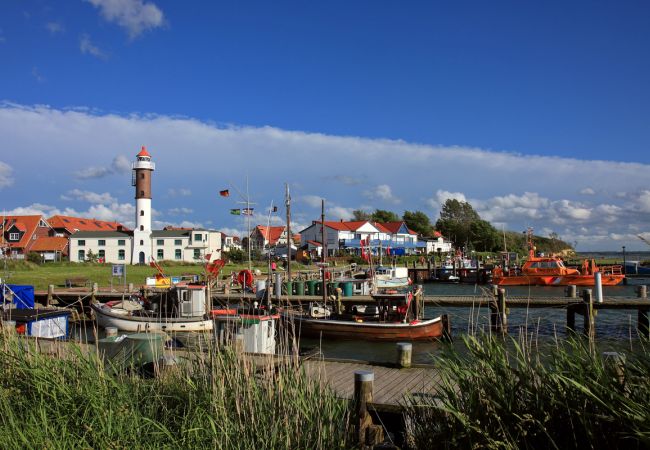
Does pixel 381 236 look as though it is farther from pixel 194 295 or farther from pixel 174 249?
pixel 194 295

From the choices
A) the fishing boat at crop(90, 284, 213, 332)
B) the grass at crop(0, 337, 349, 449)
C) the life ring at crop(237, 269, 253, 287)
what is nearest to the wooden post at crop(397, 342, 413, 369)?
the grass at crop(0, 337, 349, 449)

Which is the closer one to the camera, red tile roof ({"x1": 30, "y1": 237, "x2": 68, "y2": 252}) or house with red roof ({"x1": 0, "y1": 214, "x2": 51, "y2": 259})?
house with red roof ({"x1": 0, "y1": 214, "x2": 51, "y2": 259})

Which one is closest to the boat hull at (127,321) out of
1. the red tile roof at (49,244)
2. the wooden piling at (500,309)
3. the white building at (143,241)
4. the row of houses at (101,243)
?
the wooden piling at (500,309)

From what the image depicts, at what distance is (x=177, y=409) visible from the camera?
23.3ft

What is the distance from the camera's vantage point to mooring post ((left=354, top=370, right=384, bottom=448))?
7704mm

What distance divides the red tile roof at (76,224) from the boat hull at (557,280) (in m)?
55.3

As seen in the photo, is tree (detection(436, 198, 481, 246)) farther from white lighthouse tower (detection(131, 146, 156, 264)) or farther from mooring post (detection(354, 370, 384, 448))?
mooring post (detection(354, 370, 384, 448))

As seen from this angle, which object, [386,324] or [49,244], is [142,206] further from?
[386,324]

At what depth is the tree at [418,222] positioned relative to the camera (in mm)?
121312

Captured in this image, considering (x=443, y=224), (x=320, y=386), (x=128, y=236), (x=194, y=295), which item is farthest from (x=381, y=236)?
(x=320, y=386)

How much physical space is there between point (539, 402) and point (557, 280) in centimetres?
5059

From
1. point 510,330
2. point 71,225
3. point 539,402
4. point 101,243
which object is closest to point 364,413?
point 539,402

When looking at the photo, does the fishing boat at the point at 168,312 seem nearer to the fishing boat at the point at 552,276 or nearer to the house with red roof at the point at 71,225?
the fishing boat at the point at 552,276

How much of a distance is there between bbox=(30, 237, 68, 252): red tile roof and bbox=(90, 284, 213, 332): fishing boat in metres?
52.9
